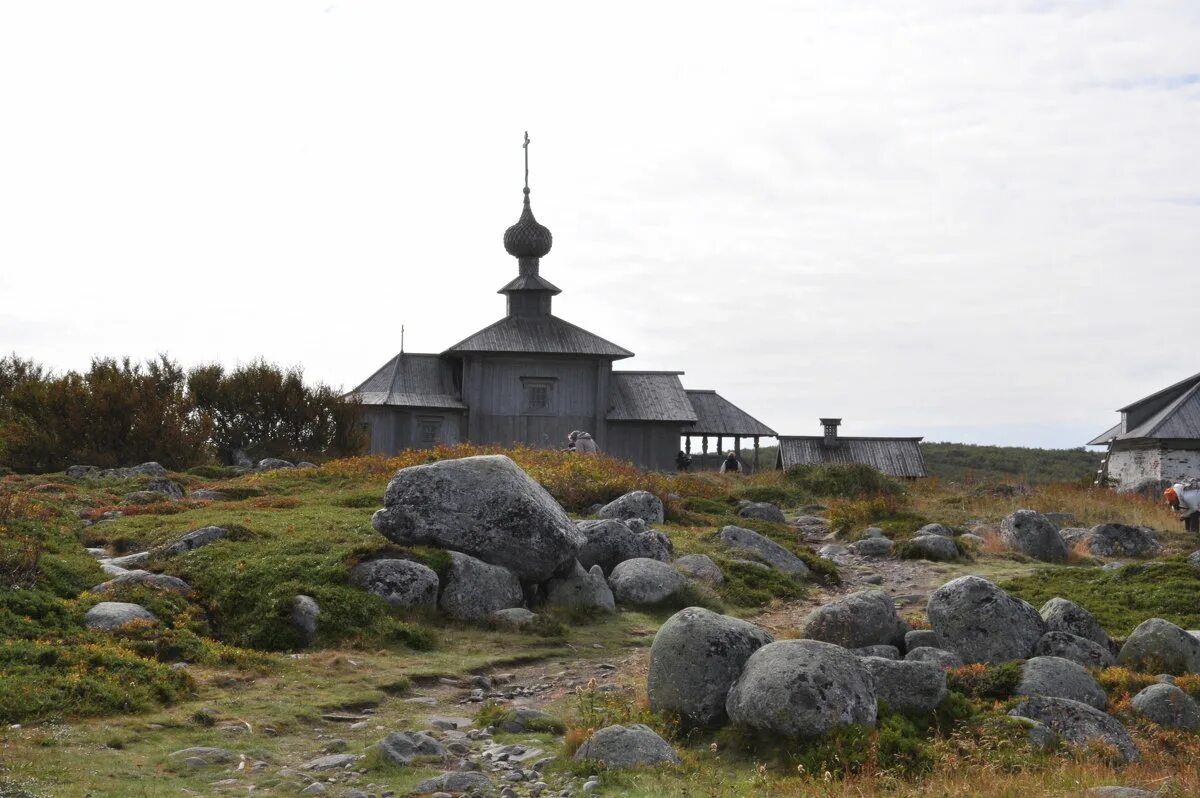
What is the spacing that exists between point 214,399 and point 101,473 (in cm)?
856

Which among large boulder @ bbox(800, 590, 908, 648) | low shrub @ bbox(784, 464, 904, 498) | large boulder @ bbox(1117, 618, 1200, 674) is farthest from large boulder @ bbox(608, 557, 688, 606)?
low shrub @ bbox(784, 464, 904, 498)

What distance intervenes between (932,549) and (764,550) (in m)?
4.08

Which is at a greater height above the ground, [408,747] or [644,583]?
[644,583]

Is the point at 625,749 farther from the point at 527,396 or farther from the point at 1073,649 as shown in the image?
the point at 527,396

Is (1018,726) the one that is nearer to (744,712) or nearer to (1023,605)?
(744,712)

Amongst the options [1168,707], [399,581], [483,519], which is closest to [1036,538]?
[1168,707]

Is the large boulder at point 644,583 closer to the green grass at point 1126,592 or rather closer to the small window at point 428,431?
the green grass at point 1126,592

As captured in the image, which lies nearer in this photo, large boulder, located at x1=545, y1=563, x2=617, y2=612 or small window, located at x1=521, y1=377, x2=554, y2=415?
large boulder, located at x1=545, y1=563, x2=617, y2=612

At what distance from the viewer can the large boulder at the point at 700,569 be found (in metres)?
17.4

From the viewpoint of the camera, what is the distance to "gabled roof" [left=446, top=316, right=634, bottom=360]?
149ft

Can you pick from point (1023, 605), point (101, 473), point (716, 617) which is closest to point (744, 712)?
point (716, 617)

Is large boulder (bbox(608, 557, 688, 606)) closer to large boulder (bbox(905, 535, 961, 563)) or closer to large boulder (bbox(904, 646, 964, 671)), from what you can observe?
large boulder (bbox(904, 646, 964, 671))

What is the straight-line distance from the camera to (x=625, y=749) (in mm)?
9062

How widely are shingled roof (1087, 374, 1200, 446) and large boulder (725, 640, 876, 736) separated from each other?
38319mm
